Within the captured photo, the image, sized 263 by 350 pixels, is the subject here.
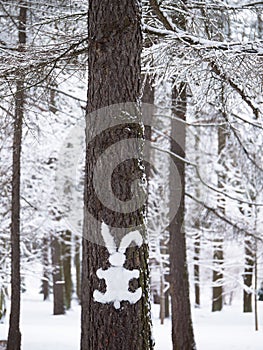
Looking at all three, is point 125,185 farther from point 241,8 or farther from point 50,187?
point 50,187

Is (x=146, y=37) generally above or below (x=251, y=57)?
above

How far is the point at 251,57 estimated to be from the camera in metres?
4.92

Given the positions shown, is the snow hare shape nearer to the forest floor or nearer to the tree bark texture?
the forest floor

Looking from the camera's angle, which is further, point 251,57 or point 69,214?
point 69,214

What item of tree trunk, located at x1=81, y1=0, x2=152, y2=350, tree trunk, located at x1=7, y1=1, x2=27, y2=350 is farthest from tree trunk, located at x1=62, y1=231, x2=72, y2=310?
tree trunk, located at x1=81, y1=0, x2=152, y2=350

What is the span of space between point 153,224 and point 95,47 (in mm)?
14610

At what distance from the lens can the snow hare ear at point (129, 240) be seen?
13.1 feet

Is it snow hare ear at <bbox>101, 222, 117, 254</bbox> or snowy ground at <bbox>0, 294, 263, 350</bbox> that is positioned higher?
snow hare ear at <bbox>101, 222, 117, 254</bbox>

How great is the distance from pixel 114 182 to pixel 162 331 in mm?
10894

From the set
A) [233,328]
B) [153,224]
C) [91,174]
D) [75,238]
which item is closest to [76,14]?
[91,174]

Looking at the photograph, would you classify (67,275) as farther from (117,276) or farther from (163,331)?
(117,276)

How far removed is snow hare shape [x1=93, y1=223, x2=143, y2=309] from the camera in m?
3.93

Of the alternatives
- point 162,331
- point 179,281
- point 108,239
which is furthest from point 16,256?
point 162,331

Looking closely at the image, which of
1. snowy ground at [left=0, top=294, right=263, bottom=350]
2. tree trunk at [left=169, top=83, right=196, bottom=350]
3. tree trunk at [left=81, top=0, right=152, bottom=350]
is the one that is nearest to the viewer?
tree trunk at [left=81, top=0, right=152, bottom=350]
